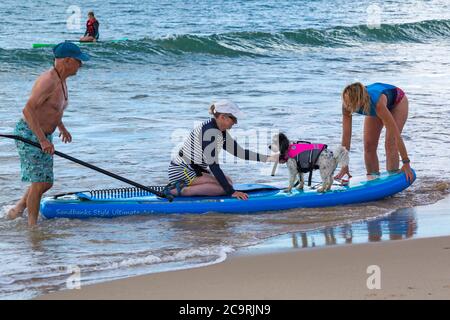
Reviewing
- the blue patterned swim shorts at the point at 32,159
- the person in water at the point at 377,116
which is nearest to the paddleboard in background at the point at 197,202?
the person in water at the point at 377,116

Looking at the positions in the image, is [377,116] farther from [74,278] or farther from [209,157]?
[74,278]

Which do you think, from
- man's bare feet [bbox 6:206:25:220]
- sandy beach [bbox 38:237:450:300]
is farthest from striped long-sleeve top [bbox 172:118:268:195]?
sandy beach [bbox 38:237:450:300]

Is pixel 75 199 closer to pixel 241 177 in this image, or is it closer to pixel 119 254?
pixel 119 254

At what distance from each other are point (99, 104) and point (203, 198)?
23.0 feet

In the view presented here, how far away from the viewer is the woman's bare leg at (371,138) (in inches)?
305

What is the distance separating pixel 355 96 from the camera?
7.16 meters

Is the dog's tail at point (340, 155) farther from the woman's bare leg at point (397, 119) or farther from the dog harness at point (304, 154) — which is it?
the woman's bare leg at point (397, 119)

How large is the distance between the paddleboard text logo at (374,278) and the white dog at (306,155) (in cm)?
204

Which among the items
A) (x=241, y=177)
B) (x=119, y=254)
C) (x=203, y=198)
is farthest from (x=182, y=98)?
(x=119, y=254)

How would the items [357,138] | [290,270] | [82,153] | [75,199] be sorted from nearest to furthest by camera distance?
[290,270] → [75,199] → [82,153] → [357,138]

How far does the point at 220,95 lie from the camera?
1530 cm

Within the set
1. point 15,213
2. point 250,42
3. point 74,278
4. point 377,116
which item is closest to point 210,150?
point 377,116

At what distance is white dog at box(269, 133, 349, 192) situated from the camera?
23.6ft

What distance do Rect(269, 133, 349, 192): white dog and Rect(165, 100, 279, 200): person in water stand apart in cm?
10
